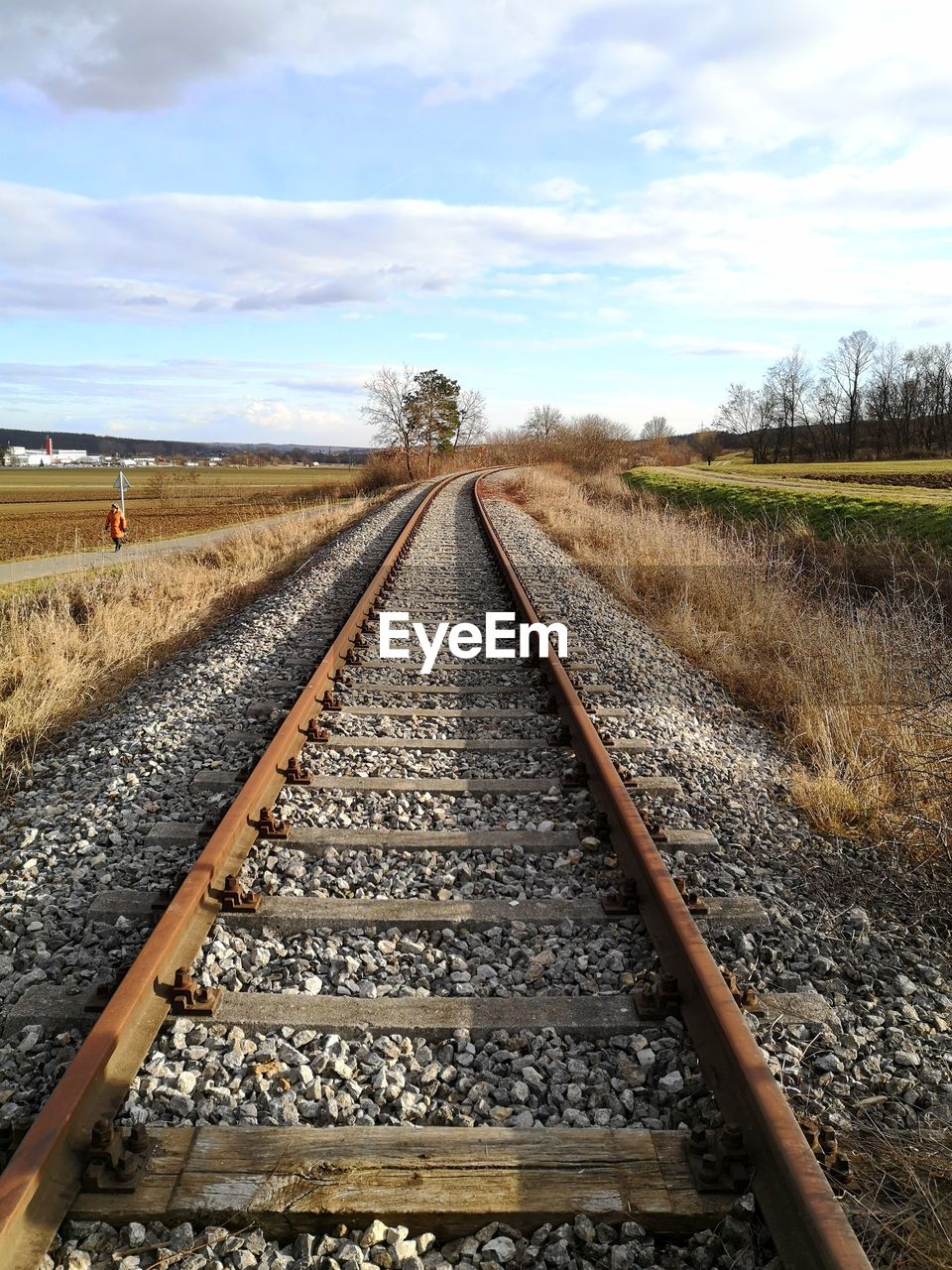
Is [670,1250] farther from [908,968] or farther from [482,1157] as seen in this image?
[908,968]

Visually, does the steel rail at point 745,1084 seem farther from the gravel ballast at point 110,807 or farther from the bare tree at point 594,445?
the bare tree at point 594,445

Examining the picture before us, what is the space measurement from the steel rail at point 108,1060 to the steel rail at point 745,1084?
162 centimetres

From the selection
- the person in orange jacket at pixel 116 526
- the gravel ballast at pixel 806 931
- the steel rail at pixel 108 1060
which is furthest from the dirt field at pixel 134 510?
the steel rail at pixel 108 1060

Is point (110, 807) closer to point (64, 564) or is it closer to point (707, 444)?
point (64, 564)

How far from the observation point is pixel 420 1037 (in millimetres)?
2713

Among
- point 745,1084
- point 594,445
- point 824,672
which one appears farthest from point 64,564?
point 594,445

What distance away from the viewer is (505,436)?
277 ft

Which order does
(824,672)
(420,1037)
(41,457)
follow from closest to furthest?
(420,1037) < (824,672) < (41,457)

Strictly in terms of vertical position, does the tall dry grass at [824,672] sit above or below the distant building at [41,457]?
below

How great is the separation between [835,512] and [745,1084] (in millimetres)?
19526

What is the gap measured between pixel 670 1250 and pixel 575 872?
1.75 metres

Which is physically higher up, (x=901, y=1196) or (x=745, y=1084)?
(x=745, y=1084)

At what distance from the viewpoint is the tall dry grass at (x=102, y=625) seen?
6105 millimetres

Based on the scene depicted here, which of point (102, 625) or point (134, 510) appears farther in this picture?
point (134, 510)
